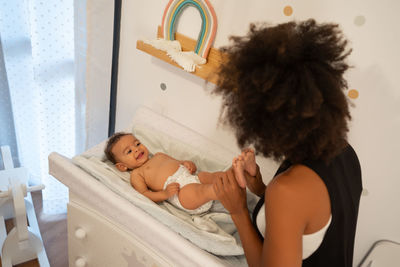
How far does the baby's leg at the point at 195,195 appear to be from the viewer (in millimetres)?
1217

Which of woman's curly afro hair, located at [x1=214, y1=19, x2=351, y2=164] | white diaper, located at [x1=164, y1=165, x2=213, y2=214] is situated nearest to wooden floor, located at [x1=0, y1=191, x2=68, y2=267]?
white diaper, located at [x1=164, y1=165, x2=213, y2=214]

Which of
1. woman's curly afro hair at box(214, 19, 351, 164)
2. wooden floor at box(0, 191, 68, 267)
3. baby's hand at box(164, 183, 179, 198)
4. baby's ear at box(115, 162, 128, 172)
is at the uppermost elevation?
woman's curly afro hair at box(214, 19, 351, 164)

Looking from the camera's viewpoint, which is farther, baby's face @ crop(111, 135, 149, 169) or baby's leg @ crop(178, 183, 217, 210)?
baby's face @ crop(111, 135, 149, 169)

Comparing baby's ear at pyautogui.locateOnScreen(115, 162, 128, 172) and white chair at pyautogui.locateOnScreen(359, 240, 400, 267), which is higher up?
white chair at pyautogui.locateOnScreen(359, 240, 400, 267)

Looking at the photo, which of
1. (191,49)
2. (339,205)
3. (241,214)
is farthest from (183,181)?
(339,205)

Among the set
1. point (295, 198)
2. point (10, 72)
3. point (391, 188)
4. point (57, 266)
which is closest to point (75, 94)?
point (10, 72)

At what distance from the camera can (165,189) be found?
1338 millimetres

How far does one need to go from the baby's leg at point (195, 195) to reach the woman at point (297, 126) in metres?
0.44

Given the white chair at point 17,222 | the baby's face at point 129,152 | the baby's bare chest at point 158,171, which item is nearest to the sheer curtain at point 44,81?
the white chair at point 17,222

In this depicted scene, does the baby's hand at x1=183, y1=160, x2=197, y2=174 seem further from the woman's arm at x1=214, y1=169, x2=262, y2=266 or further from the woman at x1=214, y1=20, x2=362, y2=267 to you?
the woman at x1=214, y1=20, x2=362, y2=267

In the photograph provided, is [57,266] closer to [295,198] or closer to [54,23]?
[54,23]

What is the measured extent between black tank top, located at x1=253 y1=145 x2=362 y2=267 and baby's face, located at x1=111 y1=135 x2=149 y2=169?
0.77 metres

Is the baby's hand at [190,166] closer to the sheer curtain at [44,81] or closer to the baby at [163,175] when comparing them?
the baby at [163,175]

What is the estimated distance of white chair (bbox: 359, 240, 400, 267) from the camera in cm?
120
